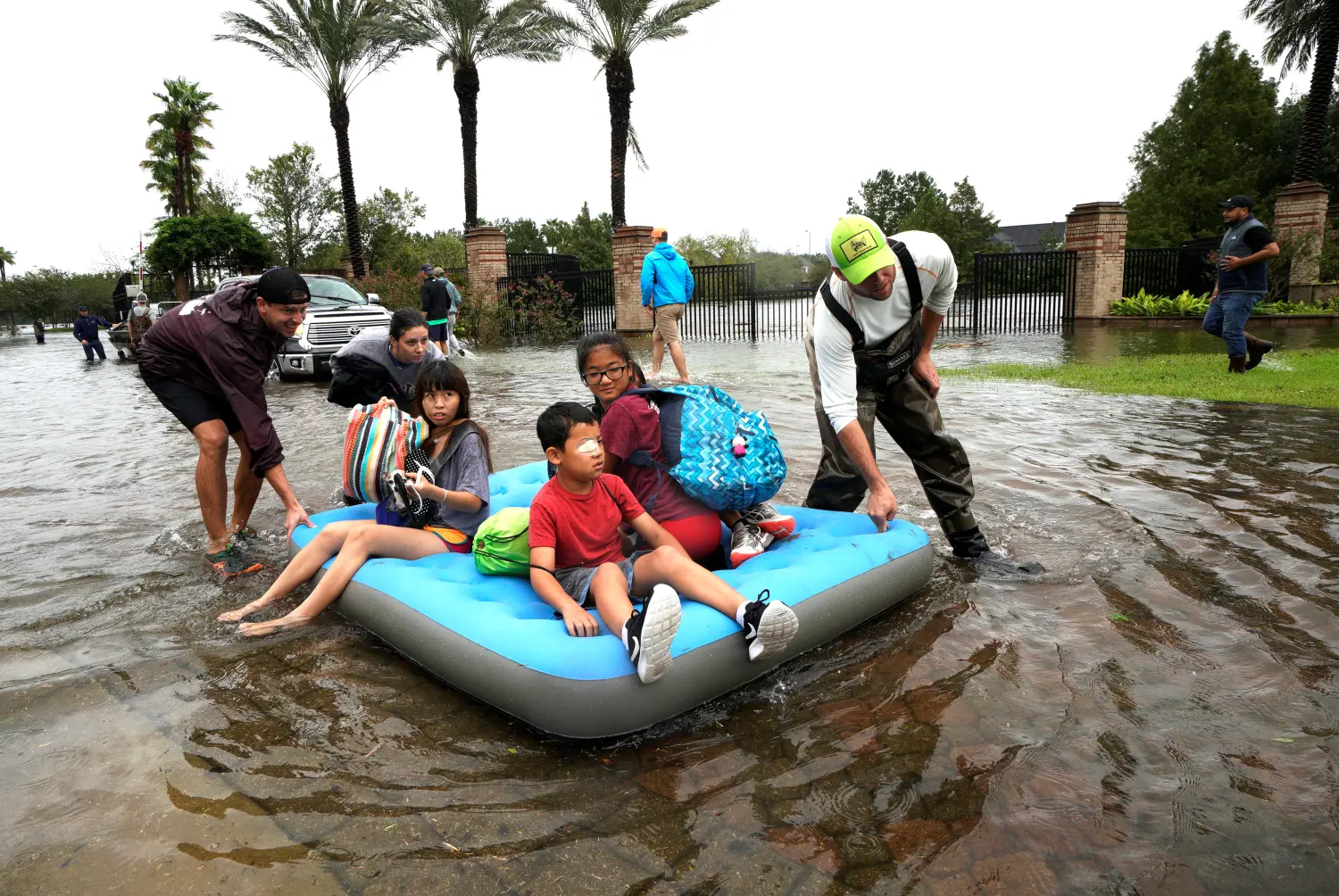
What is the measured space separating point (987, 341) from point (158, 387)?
16037 mm

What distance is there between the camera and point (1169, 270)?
70.1ft

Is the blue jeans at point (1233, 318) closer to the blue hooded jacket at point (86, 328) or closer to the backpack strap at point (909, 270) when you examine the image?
the backpack strap at point (909, 270)

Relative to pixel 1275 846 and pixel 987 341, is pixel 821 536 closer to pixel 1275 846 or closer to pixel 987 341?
pixel 1275 846

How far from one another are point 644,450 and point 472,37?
951 inches

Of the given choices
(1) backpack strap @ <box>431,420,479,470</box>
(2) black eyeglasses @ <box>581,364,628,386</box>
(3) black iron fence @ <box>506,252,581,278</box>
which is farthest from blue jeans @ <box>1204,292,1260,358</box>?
(3) black iron fence @ <box>506,252,581,278</box>

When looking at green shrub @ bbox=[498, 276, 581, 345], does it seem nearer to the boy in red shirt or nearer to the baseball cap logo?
the baseball cap logo

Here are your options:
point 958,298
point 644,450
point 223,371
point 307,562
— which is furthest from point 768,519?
point 958,298

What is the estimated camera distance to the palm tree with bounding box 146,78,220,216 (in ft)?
135

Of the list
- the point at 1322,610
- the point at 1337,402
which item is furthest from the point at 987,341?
the point at 1322,610

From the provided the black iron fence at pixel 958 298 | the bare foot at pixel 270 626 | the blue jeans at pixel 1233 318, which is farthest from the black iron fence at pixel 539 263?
the bare foot at pixel 270 626

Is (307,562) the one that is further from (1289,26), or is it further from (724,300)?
(1289,26)

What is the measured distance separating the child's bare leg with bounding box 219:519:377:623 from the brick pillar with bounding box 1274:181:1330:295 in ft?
69.1

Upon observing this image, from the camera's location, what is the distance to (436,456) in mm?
4477

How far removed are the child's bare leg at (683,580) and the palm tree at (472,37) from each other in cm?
2251
